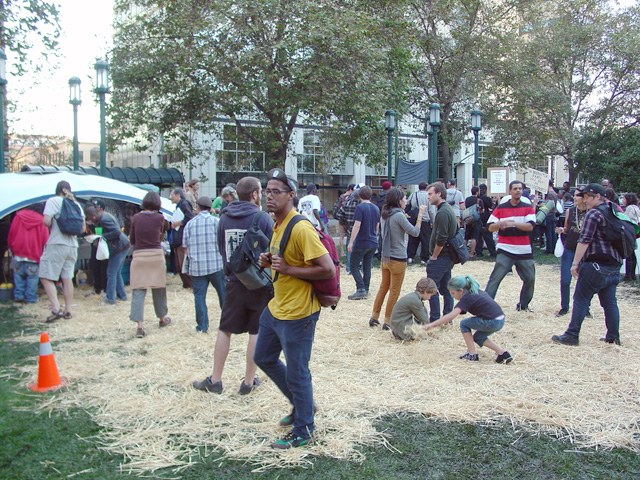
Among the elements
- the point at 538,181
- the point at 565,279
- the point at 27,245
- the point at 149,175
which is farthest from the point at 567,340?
the point at 149,175

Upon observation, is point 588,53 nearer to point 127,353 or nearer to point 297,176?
point 297,176

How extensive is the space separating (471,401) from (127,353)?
4.06 metres

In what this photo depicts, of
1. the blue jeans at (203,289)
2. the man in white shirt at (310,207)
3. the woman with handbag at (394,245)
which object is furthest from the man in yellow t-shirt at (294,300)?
the man in white shirt at (310,207)

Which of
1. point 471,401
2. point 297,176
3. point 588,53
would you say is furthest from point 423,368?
point 297,176

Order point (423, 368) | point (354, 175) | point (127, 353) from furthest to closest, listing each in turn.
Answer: point (354, 175), point (127, 353), point (423, 368)

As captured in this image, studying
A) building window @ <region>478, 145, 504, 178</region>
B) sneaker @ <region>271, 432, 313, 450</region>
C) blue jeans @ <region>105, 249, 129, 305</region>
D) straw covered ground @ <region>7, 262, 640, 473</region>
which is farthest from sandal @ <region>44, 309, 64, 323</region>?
building window @ <region>478, 145, 504, 178</region>

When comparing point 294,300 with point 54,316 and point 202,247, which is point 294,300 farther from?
point 54,316

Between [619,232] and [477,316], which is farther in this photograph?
[619,232]

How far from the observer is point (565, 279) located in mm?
8609

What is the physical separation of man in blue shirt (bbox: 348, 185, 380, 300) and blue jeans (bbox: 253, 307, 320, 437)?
5.58 metres

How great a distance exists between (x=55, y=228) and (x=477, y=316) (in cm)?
637

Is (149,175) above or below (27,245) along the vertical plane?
above

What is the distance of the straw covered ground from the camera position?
163 inches

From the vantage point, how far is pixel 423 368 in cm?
582
